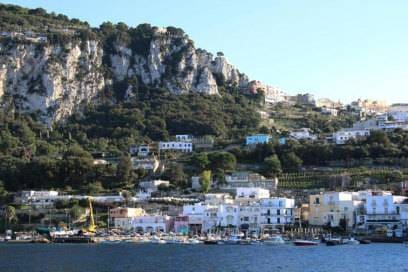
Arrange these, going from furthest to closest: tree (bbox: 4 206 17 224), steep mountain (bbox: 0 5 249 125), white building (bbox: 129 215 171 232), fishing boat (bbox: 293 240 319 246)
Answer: steep mountain (bbox: 0 5 249 125) < tree (bbox: 4 206 17 224) < white building (bbox: 129 215 171 232) < fishing boat (bbox: 293 240 319 246)

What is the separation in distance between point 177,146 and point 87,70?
19579 millimetres

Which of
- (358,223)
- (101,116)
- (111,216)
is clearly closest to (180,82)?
(101,116)

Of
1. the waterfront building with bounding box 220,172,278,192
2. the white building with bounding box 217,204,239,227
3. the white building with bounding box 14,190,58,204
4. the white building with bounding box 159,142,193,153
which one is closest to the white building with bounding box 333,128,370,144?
the waterfront building with bounding box 220,172,278,192

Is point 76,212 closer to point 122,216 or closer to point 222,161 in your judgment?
point 122,216

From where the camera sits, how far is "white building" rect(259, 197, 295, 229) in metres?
73.8

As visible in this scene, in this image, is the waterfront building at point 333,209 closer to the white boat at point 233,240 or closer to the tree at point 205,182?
the white boat at point 233,240

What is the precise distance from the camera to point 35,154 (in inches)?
3885

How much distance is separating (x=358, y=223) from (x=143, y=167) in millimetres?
30684

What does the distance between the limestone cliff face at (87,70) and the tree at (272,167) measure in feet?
109

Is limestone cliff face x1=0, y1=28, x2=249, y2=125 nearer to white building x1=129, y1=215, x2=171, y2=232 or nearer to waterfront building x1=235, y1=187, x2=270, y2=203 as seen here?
white building x1=129, y1=215, x2=171, y2=232

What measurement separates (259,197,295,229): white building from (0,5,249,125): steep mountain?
44748 millimetres

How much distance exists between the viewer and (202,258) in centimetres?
5106

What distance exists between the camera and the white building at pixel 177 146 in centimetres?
10538

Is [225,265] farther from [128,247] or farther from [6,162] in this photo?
[6,162]
